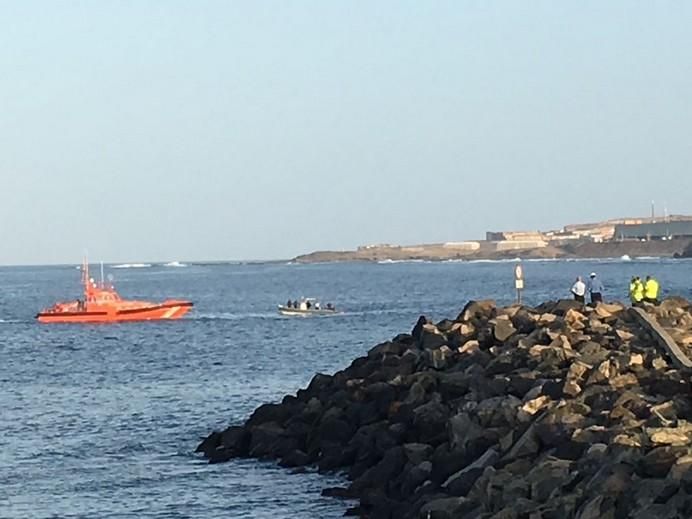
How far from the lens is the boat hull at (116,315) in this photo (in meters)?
71.8

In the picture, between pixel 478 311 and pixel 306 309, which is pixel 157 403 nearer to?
pixel 478 311

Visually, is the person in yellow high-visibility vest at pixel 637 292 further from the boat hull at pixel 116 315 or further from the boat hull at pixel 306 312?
the boat hull at pixel 116 315

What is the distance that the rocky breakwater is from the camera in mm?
15320

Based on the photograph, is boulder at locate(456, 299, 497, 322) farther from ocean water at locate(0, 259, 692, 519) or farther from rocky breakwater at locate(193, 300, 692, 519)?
ocean water at locate(0, 259, 692, 519)

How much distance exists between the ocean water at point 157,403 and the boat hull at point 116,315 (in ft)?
3.50

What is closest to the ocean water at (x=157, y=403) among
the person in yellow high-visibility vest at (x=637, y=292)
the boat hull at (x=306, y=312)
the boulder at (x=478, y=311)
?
the boat hull at (x=306, y=312)

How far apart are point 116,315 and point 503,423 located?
53771 millimetres

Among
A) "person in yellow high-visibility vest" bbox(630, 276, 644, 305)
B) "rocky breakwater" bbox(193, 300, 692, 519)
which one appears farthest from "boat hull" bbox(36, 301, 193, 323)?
"person in yellow high-visibility vest" bbox(630, 276, 644, 305)

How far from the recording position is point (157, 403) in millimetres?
35344

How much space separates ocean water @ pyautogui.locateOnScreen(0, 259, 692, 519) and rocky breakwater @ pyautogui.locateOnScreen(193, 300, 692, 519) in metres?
1.03

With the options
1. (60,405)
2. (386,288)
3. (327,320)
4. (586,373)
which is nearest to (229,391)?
(60,405)

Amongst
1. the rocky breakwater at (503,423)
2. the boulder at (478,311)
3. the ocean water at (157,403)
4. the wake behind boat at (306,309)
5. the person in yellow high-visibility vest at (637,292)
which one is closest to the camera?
the rocky breakwater at (503,423)

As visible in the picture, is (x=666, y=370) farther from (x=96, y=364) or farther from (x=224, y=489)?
(x=96, y=364)

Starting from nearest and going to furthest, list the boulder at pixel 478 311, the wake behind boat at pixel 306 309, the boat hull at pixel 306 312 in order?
the boulder at pixel 478 311, the boat hull at pixel 306 312, the wake behind boat at pixel 306 309
